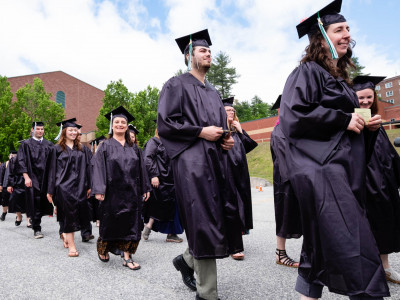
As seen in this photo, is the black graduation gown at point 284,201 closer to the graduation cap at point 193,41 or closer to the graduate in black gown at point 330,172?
the graduation cap at point 193,41

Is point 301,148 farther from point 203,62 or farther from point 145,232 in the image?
point 145,232

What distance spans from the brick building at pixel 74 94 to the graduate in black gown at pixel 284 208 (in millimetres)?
36234

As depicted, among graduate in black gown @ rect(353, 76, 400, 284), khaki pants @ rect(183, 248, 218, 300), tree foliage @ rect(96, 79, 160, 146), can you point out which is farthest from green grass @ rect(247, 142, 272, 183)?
khaki pants @ rect(183, 248, 218, 300)

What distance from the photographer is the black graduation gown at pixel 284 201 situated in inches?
145

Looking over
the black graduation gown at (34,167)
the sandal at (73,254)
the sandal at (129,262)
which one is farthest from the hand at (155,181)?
the black graduation gown at (34,167)

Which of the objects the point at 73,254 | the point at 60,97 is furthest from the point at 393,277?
the point at 60,97

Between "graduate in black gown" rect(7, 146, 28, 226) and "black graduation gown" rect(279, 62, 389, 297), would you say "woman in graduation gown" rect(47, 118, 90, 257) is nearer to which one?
"graduate in black gown" rect(7, 146, 28, 226)

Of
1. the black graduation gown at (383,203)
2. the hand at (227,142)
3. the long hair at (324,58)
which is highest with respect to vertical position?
the long hair at (324,58)

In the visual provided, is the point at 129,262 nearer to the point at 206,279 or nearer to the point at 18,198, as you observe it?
the point at 206,279


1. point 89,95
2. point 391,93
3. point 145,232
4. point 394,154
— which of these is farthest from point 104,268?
point 391,93

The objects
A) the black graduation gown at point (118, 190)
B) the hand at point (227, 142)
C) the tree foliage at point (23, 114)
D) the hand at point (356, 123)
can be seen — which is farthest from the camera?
the tree foliage at point (23, 114)

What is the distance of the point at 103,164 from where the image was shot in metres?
4.27

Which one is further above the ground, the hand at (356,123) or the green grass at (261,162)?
the hand at (356,123)

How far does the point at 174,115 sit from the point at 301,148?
116cm
